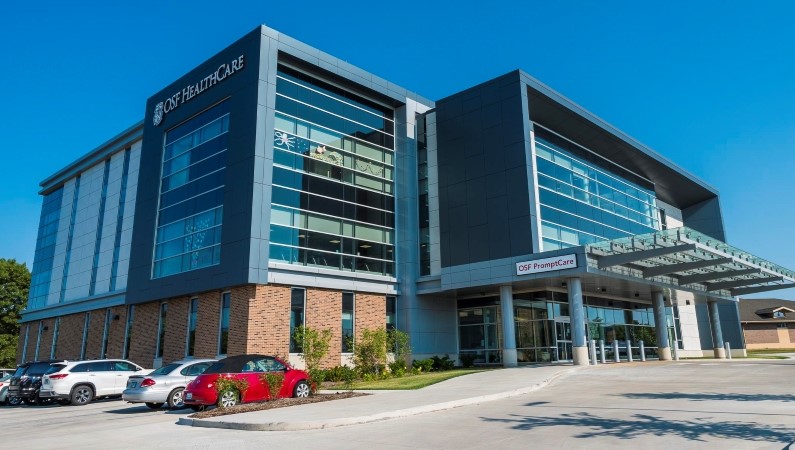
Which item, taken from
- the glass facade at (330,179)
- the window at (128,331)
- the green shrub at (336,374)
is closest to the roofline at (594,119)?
the glass facade at (330,179)

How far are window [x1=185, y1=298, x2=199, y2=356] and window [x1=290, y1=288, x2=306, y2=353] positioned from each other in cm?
571

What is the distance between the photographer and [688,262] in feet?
107

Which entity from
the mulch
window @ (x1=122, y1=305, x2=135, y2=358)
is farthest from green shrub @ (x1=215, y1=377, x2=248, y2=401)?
window @ (x1=122, y1=305, x2=135, y2=358)

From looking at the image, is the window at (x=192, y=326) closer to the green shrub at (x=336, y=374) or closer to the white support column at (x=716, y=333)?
the green shrub at (x=336, y=374)

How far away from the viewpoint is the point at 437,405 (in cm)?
1491

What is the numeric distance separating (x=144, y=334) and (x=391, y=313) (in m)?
14.8

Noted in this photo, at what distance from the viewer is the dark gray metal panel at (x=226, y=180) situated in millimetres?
28438

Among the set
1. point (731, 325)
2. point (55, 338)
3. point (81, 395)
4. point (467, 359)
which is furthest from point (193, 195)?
point (731, 325)

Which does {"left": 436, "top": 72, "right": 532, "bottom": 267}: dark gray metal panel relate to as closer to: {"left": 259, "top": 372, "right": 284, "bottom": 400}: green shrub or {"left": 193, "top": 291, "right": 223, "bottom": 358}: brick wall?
{"left": 193, "top": 291, "right": 223, "bottom": 358}: brick wall

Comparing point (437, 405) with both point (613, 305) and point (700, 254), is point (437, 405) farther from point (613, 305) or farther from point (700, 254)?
point (613, 305)

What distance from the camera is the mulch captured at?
15.2 meters

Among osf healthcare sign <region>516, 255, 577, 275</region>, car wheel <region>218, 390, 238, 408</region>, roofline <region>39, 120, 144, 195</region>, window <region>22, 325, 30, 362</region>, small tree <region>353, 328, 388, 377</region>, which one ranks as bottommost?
car wheel <region>218, 390, 238, 408</region>

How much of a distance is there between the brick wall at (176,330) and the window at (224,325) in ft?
11.6

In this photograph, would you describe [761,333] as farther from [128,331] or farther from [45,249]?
[45,249]
